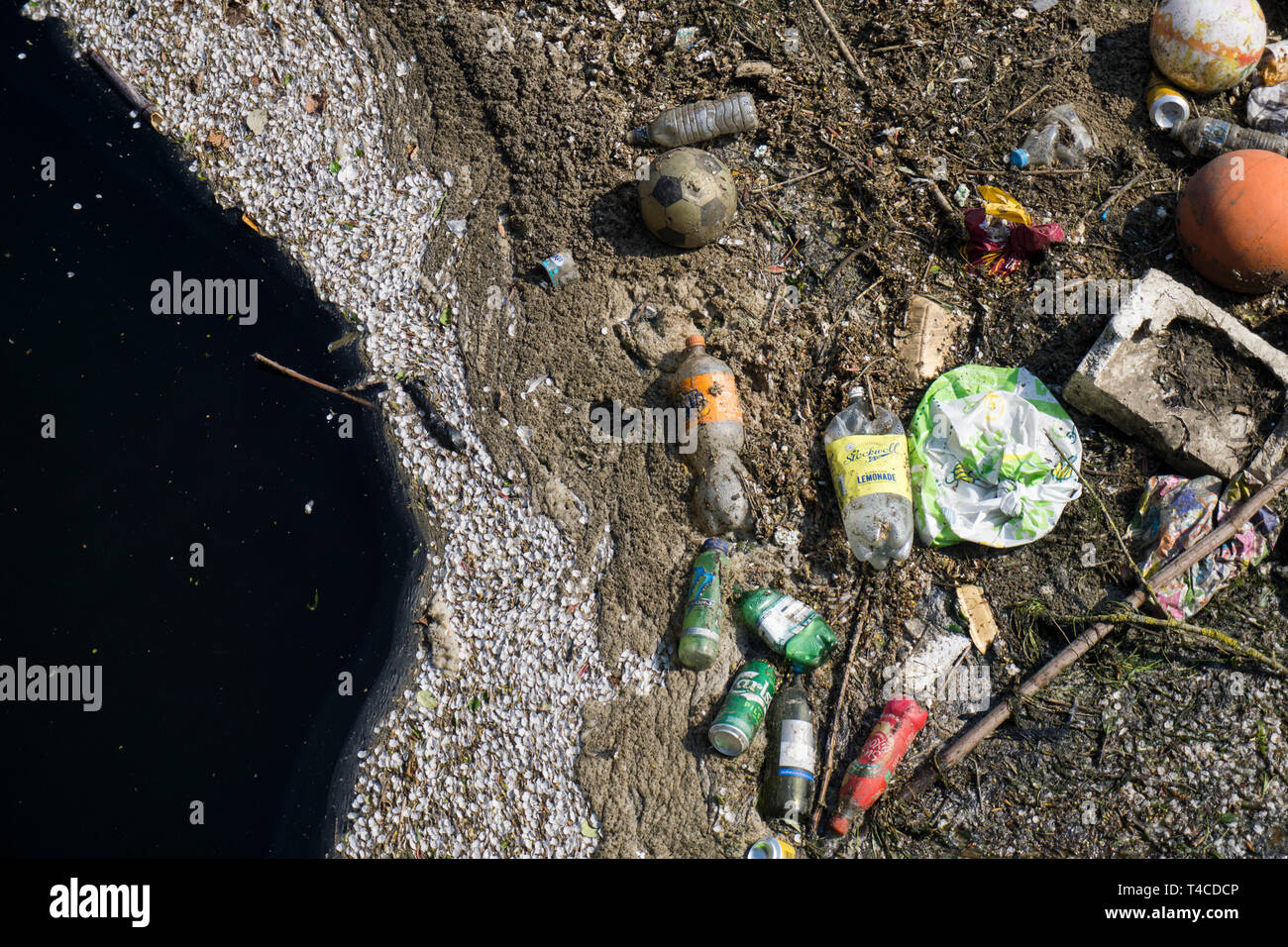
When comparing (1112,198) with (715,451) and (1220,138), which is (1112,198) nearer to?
(1220,138)

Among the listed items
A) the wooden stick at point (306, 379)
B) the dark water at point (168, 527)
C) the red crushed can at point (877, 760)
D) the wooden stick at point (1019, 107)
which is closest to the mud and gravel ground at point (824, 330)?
the wooden stick at point (1019, 107)

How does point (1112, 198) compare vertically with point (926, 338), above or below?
above

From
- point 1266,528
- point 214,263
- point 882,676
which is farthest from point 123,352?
point 1266,528

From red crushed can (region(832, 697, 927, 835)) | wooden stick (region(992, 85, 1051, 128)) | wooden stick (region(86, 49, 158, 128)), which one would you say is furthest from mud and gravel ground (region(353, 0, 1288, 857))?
wooden stick (region(86, 49, 158, 128))

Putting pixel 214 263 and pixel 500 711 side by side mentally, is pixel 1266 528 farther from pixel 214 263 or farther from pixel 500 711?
pixel 214 263

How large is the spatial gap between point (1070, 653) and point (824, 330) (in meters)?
1.97

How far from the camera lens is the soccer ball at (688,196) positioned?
4.54m

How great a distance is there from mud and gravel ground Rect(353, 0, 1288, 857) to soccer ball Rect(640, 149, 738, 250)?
0.20 metres

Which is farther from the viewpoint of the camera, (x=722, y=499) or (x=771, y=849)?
(x=722, y=499)

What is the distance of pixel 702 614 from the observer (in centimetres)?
414

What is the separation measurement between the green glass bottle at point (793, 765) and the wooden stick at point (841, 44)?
353 centimetres

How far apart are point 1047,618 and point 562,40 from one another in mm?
4170

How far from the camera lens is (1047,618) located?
4.16 m

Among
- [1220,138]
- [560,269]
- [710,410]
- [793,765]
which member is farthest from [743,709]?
[1220,138]
